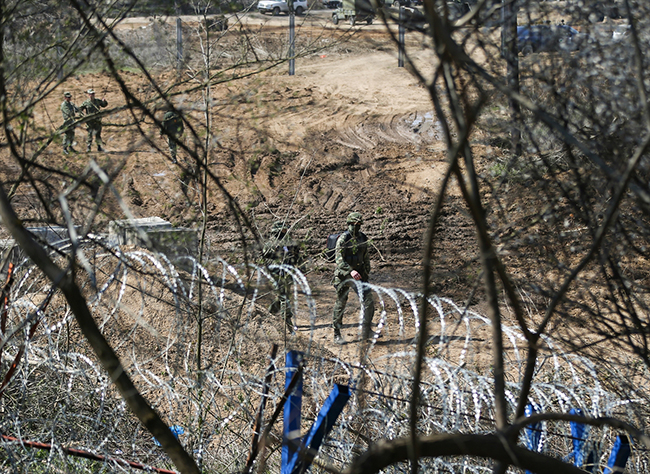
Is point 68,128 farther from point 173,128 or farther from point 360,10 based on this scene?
point 173,128

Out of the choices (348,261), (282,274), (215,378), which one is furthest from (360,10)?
(348,261)

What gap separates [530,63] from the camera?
3484 mm

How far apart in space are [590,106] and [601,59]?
30cm

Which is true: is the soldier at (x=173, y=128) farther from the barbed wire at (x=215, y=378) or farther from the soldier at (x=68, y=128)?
the barbed wire at (x=215, y=378)

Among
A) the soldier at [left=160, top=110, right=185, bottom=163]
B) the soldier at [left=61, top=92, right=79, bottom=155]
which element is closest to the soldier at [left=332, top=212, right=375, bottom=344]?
the soldier at [left=160, top=110, right=185, bottom=163]

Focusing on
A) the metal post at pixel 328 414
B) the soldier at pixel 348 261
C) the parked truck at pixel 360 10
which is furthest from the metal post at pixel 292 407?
the soldier at pixel 348 261

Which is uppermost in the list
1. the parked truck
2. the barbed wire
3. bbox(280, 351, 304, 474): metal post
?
the parked truck

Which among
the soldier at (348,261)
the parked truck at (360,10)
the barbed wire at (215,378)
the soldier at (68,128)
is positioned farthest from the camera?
the soldier at (348,261)

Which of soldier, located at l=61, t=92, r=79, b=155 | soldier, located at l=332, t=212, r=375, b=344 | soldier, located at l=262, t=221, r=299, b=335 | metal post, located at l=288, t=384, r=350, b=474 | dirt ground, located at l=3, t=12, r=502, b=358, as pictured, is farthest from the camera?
dirt ground, located at l=3, t=12, r=502, b=358

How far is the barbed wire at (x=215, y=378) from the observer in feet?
12.3

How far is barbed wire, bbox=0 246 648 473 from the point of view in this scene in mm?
3748

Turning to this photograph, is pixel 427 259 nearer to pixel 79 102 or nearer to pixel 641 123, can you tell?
pixel 641 123

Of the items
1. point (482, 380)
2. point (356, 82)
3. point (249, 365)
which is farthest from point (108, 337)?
point (356, 82)

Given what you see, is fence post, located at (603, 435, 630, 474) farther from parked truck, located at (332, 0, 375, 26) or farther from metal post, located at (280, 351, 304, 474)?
parked truck, located at (332, 0, 375, 26)
